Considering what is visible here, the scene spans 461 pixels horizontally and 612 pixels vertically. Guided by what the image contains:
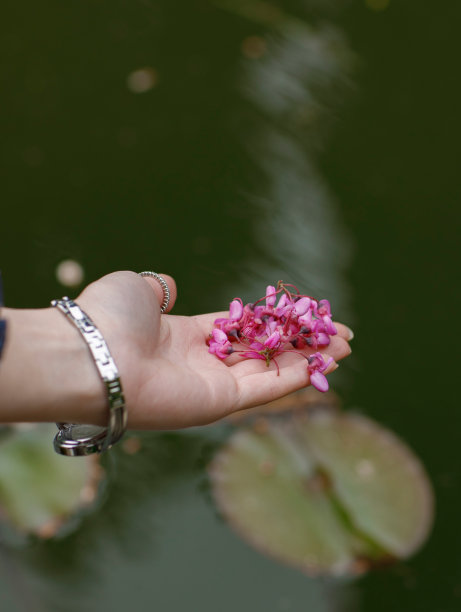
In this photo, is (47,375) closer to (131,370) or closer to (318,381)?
(131,370)

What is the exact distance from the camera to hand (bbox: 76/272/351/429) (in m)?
1.08

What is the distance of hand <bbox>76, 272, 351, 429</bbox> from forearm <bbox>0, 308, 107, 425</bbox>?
0.06 meters

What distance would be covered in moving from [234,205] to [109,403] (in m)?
1.27

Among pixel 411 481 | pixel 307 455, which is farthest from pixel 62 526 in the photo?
pixel 411 481

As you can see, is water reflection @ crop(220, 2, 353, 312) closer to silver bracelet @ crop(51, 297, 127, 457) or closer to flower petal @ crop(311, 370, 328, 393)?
flower petal @ crop(311, 370, 328, 393)

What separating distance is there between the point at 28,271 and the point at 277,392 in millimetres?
1155

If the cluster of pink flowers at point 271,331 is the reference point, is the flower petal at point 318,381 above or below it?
below

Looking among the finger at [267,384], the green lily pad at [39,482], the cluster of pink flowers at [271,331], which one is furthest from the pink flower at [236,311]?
the green lily pad at [39,482]

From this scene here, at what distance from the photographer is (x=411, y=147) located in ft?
7.64

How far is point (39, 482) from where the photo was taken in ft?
5.15

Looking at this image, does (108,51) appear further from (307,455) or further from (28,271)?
(307,455)

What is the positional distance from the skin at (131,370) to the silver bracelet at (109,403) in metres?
0.02

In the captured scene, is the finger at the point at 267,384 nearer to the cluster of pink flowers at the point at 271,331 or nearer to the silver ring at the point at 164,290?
the cluster of pink flowers at the point at 271,331

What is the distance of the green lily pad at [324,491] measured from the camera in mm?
1552
